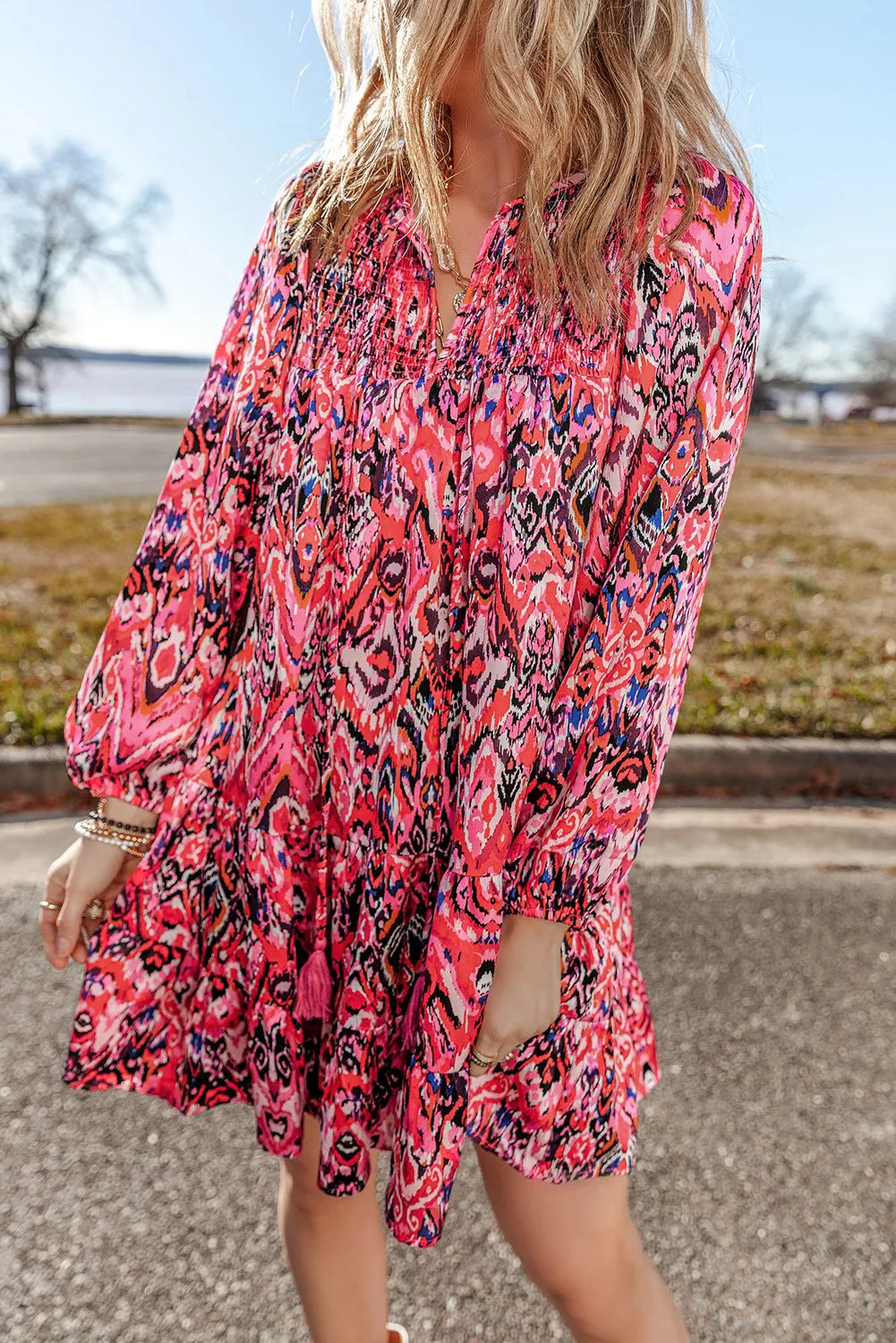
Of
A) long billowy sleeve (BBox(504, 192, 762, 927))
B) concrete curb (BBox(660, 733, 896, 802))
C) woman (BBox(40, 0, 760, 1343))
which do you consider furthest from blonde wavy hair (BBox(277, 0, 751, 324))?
concrete curb (BBox(660, 733, 896, 802))

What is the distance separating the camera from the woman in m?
1.03

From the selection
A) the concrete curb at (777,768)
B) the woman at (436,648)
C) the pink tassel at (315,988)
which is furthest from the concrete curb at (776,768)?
the pink tassel at (315,988)

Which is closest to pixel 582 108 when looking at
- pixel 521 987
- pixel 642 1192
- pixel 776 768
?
pixel 521 987

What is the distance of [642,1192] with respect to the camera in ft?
6.42

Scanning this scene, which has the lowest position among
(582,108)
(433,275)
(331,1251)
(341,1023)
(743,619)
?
(743,619)

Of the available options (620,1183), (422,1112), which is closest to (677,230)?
(422,1112)

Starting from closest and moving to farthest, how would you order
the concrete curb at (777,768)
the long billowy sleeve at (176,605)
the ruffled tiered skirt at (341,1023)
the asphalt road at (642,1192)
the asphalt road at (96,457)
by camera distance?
the ruffled tiered skirt at (341,1023) < the long billowy sleeve at (176,605) < the asphalt road at (642,1192) < the concrete curb at (777,768) < the asphalt road at (96,457)

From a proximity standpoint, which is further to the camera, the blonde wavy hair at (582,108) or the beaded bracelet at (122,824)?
the beaded bracelet at (122,824)

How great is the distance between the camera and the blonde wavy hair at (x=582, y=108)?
1.04m

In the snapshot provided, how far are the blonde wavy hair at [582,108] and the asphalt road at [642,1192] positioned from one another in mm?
1626

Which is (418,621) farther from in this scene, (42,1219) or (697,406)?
(42,1219)

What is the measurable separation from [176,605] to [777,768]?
9.43 feet

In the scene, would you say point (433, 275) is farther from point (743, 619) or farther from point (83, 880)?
point (743, 619)

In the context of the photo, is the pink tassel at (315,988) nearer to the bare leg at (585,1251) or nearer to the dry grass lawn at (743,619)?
the bare leg at (585,1251)
